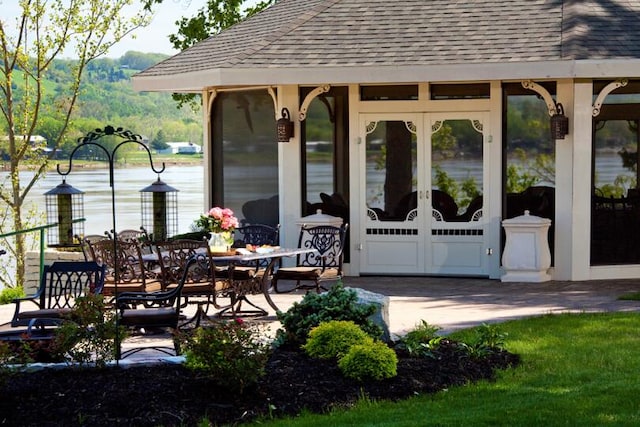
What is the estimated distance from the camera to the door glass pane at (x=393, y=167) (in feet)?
52.5

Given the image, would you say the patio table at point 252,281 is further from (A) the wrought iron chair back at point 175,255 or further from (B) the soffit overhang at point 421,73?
(B) the soffit overhang at point 421,73

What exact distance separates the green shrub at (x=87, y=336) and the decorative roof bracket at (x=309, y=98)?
800cm

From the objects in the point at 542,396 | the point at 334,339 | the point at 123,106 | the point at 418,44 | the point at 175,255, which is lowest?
the point at 542,396

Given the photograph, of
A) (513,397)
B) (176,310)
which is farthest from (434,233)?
(513,397)

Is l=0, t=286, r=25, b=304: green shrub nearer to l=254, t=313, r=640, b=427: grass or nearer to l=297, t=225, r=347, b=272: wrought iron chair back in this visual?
l=297, t=225, r=347, b=272: wrought iron chair back

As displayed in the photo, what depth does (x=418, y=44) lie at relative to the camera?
622 inches

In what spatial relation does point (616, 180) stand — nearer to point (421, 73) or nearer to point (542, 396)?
point (421, 73)

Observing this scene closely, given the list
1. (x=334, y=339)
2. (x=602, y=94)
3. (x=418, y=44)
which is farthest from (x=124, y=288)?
(x=602, y=94)

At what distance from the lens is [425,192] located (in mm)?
15977

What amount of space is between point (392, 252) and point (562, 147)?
2747mm

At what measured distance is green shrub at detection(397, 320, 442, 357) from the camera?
908 centimetres

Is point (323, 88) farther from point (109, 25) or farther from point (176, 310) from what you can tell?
point (109, 25)

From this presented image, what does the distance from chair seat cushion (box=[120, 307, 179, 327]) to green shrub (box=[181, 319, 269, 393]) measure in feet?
5.80

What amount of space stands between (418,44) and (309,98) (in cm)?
170
